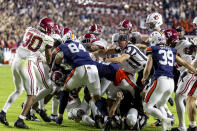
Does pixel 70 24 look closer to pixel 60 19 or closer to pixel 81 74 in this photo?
pixel 60 19

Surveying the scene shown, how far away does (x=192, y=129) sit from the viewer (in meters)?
6.55

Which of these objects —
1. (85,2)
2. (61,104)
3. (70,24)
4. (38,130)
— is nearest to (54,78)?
(61,104)

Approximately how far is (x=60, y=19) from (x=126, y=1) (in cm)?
534

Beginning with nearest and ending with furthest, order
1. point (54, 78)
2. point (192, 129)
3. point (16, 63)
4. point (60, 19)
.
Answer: point (192, 129) < point (16, 63) < point (54, 78) < point (60, 19)

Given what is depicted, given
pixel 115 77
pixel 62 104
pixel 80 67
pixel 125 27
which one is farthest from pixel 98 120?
pixel 125 27

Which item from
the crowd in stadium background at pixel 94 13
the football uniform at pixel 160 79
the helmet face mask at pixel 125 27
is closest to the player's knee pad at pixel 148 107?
the football uniform at pixel 160 79

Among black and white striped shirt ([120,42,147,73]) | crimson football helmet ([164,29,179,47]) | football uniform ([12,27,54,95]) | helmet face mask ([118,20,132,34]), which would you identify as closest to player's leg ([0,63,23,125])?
football uniform ([12,27,54,95])

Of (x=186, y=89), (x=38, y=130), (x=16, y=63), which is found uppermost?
(x=16, y=63)

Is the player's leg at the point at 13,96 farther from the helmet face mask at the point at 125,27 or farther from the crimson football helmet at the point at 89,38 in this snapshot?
the helmet face mask at the point at 125,27

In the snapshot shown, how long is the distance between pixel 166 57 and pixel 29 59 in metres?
2.26

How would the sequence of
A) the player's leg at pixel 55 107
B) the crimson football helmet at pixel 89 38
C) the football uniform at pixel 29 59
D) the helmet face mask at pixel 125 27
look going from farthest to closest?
the helmet face mask at pixel 125 27
the crimson football helmet at pixel 89 38
the player's leg at pixel 55 107
the football uniform at pixel 29 59

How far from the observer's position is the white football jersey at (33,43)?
696 cm

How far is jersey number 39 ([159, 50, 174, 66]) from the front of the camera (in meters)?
6.30

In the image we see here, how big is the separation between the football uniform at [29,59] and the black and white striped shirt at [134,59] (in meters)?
1.33
